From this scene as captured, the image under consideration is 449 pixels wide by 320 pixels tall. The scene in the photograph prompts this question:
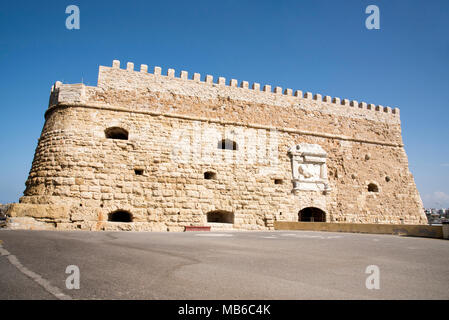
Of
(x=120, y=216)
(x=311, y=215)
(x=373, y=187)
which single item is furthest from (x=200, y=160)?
(x=373, y=187)

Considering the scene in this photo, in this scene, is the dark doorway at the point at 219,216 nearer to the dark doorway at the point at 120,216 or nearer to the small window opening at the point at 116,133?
the dark doorway at the point at 120,216

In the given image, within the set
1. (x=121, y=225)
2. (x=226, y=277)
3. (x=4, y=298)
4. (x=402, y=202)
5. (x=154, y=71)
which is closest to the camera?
(x=4, y=298)

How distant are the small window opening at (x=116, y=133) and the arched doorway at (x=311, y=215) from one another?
865 cm

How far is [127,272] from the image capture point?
127 inches

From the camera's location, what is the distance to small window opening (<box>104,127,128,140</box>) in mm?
11755

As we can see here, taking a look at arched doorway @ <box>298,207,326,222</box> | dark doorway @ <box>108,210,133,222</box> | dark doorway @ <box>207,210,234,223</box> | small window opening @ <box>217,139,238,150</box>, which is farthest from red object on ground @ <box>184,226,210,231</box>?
arched doorway @ <box>298,207,326,222</box>

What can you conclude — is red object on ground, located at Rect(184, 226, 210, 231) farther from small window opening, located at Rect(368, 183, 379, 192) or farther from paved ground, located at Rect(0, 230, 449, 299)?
small window opening, located at Rect(368, 183, 379, 192)

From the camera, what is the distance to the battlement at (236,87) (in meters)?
12.0

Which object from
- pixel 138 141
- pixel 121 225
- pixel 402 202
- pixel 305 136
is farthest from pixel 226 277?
pixel 402 202

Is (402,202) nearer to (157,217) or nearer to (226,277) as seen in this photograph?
(157,217)

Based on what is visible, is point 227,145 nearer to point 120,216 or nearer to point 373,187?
point 120,216

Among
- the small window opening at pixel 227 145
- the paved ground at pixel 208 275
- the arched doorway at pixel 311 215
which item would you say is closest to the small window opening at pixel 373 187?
the arched doorway at pixel 311 215

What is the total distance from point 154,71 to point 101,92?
2329mm

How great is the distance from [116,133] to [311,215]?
9.69 metres
